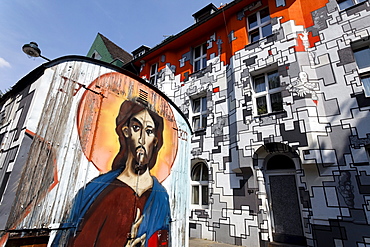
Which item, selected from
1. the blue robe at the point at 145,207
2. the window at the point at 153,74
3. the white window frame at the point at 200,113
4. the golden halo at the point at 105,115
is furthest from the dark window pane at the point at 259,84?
the window at the point at 153,74

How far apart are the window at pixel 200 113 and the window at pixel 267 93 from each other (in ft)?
8.28

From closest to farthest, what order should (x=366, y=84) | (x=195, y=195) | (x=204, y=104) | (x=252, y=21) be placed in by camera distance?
(x=366, y=84) → (x=195, y=195) → (x=252, y=21) → (x=204, y=104)

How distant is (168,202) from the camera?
13.8 ft

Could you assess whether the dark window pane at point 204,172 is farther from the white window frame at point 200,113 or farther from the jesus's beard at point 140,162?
the jesus's beard at point 140,162

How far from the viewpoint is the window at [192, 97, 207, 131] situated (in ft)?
28.8

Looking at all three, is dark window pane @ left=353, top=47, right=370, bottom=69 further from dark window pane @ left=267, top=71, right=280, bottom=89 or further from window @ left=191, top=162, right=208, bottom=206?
window @ left=191, top=162, right=208, bottom=206

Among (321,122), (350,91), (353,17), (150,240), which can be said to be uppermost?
(353,17)

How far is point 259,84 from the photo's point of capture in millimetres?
7344

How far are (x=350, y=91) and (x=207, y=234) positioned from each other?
6.44 meters

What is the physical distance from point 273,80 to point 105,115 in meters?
6.13

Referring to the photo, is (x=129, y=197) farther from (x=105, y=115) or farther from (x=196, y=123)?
(x=196, y=123)

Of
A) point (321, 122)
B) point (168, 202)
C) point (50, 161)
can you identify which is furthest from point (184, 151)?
point (321, 122)

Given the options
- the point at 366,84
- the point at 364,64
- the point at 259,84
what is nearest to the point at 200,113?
the point at 259,84

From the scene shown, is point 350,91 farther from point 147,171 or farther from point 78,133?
point 78,133
